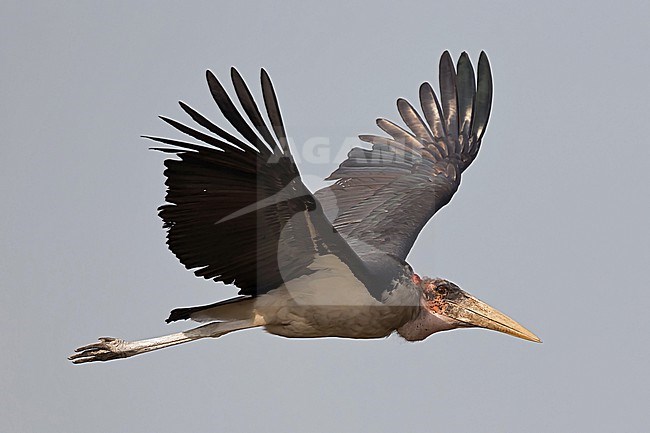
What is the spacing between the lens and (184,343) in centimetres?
1285

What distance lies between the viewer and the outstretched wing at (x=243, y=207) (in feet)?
33.7

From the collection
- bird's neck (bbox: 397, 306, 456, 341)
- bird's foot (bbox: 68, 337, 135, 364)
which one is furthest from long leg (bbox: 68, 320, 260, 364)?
bird's neck (bbox: 397, 306, 456, 341)

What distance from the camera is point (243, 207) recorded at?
1095 cm

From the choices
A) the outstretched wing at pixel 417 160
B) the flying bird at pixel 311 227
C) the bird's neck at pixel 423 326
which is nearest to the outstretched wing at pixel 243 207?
the flying bird at pixel 311 227

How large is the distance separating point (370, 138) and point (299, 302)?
14.8ft

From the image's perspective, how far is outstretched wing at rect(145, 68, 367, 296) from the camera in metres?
10.3

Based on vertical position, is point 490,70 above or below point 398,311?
above

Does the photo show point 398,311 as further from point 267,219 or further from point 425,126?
point 425,126

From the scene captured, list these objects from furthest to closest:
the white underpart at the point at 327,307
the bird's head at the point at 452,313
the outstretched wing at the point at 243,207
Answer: the bird's head at the point at 452,313, the white underpart at the point at 327,307, the outstretched wing at the point at 243,207

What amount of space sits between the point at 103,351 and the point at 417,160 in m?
4.90

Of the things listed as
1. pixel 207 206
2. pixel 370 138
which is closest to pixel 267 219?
pixel 207 206

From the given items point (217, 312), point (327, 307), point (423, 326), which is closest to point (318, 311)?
point (327, 307)

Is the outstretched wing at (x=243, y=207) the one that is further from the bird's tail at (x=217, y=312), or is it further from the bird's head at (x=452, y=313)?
the bird's head at (x=452, y=313)

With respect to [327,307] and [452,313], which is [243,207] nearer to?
[327,307]
